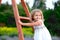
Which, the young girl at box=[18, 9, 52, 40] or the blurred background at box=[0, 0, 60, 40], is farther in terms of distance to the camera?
the blurred background at box=[0, 0, 60, 40]

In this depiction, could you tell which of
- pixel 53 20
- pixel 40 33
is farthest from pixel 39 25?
pixel 53 20

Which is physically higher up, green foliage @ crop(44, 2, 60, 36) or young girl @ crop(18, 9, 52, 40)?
young girl @ crop(18, 9, 52, 40)

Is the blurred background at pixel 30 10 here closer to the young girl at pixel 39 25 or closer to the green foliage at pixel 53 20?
the green foliage at pixel 53 20

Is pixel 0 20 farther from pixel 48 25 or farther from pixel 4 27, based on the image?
pixel 48 25

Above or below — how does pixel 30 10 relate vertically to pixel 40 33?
below

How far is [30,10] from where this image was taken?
22.3ft

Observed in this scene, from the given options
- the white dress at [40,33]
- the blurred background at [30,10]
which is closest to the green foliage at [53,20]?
the blurred background at [30,10]

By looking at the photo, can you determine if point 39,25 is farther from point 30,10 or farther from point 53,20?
point 53,20

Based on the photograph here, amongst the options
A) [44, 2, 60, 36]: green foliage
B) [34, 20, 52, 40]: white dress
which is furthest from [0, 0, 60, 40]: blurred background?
[34, 20, 52, 40]: white dress

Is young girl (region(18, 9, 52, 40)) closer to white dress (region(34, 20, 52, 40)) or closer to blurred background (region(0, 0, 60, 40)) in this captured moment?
white dress (region(34, 20, 52, 40))

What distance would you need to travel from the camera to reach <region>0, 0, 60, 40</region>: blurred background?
6.74 metres

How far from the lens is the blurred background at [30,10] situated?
6.74 metres

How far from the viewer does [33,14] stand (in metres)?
2.38

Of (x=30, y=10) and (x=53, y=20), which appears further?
(x=53, y=20)
